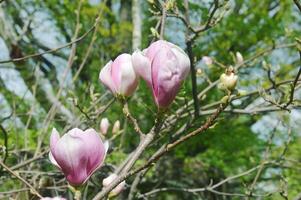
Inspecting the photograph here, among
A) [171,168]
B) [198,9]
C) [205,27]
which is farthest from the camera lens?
[171,168]

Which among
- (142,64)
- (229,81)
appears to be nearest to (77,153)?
(142,64)

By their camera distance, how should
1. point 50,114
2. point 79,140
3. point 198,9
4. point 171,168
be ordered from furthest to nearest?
1. point 171,168
2. point 198,9
3. point 50,114
4. point 79,140

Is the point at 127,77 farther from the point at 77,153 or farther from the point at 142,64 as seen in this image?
the point at 77,153

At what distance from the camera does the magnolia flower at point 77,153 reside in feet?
2.95

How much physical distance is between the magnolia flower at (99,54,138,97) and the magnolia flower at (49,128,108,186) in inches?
5.9

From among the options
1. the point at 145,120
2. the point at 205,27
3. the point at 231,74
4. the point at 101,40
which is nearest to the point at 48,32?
the point at 101,40

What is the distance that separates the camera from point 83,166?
3.04ft

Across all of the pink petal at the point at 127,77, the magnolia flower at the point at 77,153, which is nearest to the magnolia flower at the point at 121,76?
the pink petal at the point at 127,77

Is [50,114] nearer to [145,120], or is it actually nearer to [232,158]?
[145,120]

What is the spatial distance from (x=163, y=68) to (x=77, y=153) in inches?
7.9

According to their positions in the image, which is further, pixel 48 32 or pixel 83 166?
pixel 48 32

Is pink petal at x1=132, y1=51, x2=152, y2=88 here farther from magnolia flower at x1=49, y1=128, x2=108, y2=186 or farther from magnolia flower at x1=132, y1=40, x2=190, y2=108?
magnolia flower at x1=49, y1=128, x2=108, y2=186

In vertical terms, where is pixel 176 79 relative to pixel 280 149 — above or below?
above

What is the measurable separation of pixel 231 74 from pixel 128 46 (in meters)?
7.73
